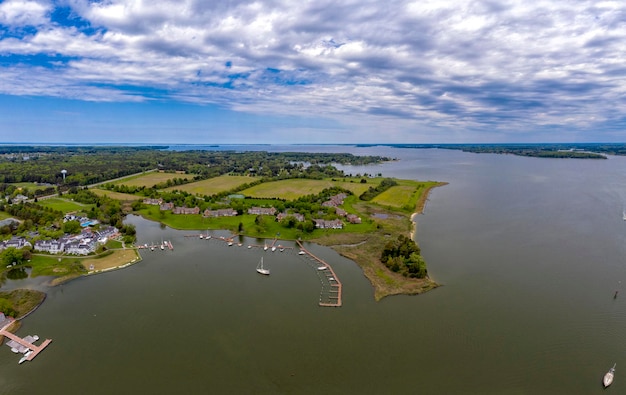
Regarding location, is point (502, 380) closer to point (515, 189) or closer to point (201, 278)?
point (201, 278)

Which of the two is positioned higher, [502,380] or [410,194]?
[410,194]

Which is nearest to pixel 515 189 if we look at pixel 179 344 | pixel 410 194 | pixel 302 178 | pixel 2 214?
pixel 410 194

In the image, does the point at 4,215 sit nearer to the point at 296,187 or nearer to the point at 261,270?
the point at 261,270

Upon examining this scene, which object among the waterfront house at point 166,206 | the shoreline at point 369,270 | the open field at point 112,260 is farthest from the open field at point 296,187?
the open field at point 112,260

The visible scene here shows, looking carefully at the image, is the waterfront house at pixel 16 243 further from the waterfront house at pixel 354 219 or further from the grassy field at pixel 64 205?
the waterfront house at pixel 354 219

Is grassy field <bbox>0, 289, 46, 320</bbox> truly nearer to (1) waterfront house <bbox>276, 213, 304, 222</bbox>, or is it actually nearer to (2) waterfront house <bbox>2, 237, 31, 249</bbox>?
(2) waterfront house <bbox>2, 237, 31, 249</bbox>

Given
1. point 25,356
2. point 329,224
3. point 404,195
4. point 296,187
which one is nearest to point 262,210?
point 329,224

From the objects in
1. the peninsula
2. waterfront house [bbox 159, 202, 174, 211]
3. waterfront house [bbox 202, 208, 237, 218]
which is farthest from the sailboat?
waterfront house [bbox 159, 202, 174, 211]

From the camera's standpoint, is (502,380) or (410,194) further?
(410,194)
